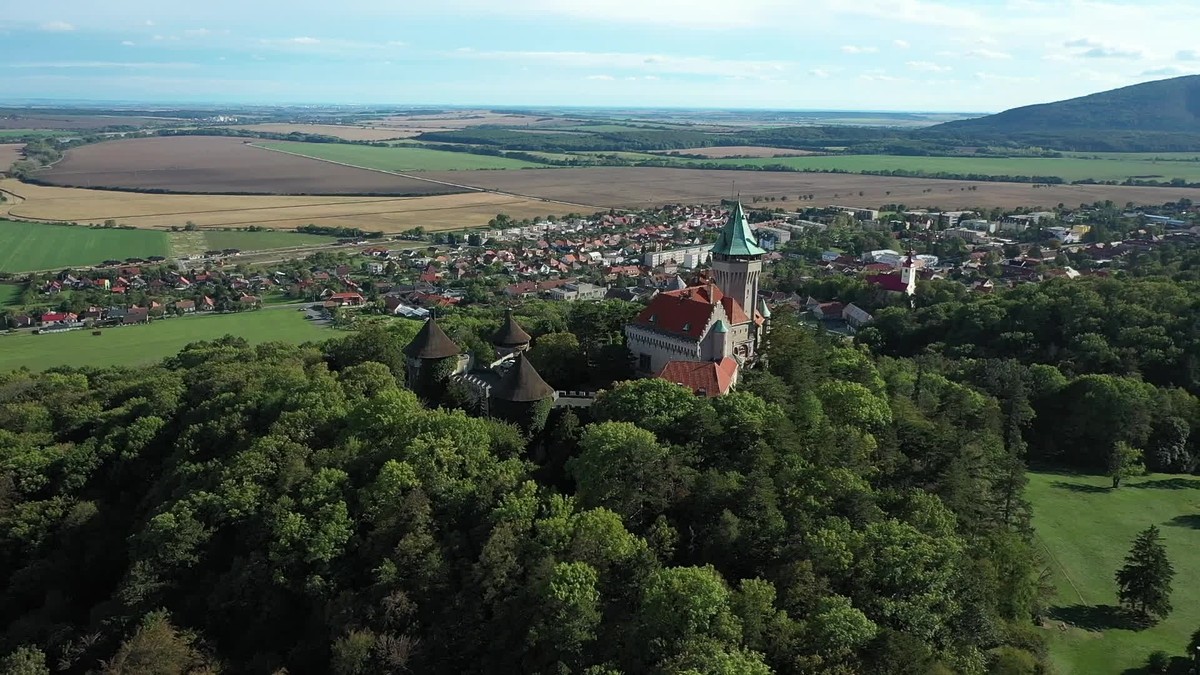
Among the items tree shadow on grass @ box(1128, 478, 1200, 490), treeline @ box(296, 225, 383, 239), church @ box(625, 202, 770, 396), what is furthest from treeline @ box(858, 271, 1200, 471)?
treeline @ box(296, 225, 383, 239)

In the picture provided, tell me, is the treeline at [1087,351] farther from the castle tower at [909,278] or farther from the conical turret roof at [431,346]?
the conical turret roof at [431,346]

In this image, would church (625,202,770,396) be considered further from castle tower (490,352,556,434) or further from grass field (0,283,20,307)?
grass field (0,283,20,307)

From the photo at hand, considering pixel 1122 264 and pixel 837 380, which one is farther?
pixel 1122 264

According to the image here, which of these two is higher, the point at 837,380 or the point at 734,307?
the point at 734,307

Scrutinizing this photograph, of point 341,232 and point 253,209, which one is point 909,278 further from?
point 253,209

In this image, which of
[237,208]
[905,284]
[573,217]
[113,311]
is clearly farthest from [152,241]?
[905,284]

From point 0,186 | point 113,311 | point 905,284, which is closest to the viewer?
point 113,311

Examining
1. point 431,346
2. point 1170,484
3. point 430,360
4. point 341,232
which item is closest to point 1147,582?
point 1170,484

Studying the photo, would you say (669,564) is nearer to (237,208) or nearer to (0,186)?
(237,208)

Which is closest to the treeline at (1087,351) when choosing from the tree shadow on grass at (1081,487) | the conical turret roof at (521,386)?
the tree shadow on grass at (1081,487)
